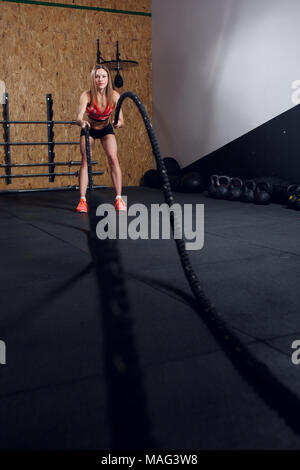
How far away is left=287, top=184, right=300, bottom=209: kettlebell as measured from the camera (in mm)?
5191

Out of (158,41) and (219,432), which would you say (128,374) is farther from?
(158,41)

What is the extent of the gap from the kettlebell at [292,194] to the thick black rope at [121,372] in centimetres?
293

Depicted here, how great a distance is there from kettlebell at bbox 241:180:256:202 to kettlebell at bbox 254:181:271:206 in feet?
0.21

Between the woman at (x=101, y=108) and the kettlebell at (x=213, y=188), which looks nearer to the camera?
the woman at (x=101, y=108)

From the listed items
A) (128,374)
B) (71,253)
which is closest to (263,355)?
(128,374)

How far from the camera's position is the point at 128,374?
5.04ft

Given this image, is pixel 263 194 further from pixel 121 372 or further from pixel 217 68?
pixel 121 372

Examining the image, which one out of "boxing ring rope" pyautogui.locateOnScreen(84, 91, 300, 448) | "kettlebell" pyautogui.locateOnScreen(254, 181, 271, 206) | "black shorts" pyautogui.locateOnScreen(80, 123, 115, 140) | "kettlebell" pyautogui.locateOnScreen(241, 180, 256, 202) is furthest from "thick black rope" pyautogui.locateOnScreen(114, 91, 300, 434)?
"kettlebell" pyautogui.locateOnScreen(241, 180, 256, 202)

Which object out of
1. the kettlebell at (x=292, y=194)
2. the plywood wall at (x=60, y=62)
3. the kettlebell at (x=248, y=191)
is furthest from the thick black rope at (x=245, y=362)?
the plywood wall at (x=60, y=62)

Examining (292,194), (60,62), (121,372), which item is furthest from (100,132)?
(121,372)

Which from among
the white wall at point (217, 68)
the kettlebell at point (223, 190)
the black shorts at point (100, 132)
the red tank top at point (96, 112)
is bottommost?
the kettlebell at point (223, 190)

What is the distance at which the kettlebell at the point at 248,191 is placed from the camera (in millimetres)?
5770

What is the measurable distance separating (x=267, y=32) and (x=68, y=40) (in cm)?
306

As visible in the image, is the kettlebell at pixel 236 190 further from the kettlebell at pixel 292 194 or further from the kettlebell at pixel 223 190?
the kettlebell at pixel 292 194
